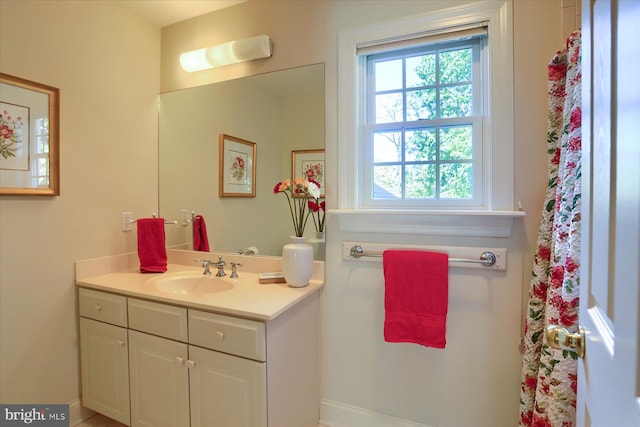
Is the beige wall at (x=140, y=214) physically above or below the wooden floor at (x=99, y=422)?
above

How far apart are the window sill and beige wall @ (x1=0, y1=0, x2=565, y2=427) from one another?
7 cm

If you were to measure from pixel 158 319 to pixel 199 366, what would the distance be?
0.99ft

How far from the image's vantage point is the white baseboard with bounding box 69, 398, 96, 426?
1.65 meters

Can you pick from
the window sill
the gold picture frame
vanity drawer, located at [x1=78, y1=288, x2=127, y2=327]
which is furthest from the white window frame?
Answer: the gold picture frame

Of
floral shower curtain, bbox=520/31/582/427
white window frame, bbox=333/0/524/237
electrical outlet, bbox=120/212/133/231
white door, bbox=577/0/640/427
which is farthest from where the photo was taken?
electrical outlet, bbox=120/212/133/231

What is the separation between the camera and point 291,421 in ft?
4.56

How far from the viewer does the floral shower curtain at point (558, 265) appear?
3.07 feet

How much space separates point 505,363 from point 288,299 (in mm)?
1026

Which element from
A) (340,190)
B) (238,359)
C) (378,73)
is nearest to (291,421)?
(238,359)

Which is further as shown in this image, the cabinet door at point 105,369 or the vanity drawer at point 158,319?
the cabinet door at point 105,369

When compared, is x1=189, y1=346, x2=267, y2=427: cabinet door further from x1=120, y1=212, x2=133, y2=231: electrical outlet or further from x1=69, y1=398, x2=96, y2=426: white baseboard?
x1=120, y1=212, x2=133, y2=231: electrical outlet

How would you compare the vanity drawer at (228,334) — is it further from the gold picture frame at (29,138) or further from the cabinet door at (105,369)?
the gold picture frame at (29,138)

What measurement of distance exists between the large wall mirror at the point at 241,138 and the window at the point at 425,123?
1.07ft

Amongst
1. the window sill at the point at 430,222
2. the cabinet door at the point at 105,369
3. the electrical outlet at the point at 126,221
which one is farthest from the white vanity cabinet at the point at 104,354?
the window sill at the point at 430,222
